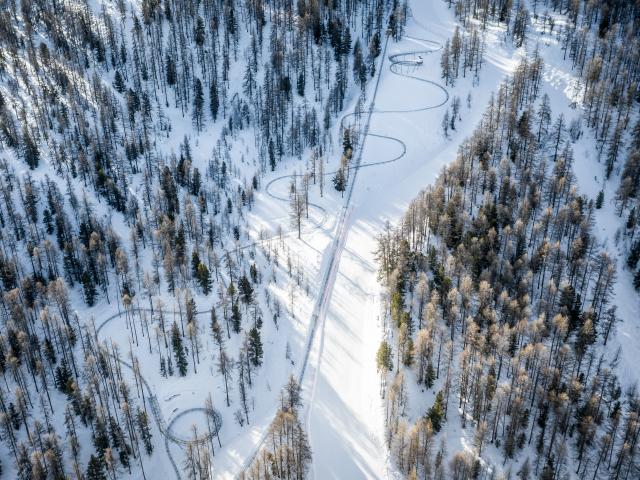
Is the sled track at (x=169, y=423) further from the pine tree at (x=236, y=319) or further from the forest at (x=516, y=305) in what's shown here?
the forest at (x=516, y=305)

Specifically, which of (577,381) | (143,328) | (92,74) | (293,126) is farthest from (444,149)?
(92,74)

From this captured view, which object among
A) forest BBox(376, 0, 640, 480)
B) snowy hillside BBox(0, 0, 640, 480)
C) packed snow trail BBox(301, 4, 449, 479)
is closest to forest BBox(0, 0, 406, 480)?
snowy hillside BBox(0, 0, 640, 480)

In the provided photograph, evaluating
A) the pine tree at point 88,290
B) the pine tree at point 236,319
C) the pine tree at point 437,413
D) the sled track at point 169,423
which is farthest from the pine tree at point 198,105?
the pine tree at point 437,413

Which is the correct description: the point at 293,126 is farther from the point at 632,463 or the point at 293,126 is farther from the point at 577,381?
the point at 632,463

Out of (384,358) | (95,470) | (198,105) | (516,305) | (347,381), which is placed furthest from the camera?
(198,105)

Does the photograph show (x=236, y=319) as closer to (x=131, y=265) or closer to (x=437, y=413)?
(x=131, y=265)

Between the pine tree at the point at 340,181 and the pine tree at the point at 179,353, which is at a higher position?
the pine tree at the point at 340,181

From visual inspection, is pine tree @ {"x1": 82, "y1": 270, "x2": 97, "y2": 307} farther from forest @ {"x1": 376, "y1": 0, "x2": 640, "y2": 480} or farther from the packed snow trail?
forest @ {"x1": 376, "y1": 0, "x2": 640, "y2": 480}

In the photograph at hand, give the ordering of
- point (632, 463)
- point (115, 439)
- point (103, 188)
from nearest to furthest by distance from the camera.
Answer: point (632, 463) < point (115, 439) < point (103, 188)

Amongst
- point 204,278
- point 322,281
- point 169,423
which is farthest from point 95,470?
point 322,281

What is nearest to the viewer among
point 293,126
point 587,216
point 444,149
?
point 587,216

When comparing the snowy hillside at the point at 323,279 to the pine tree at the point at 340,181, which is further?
the pine tree at the point at 340,181
